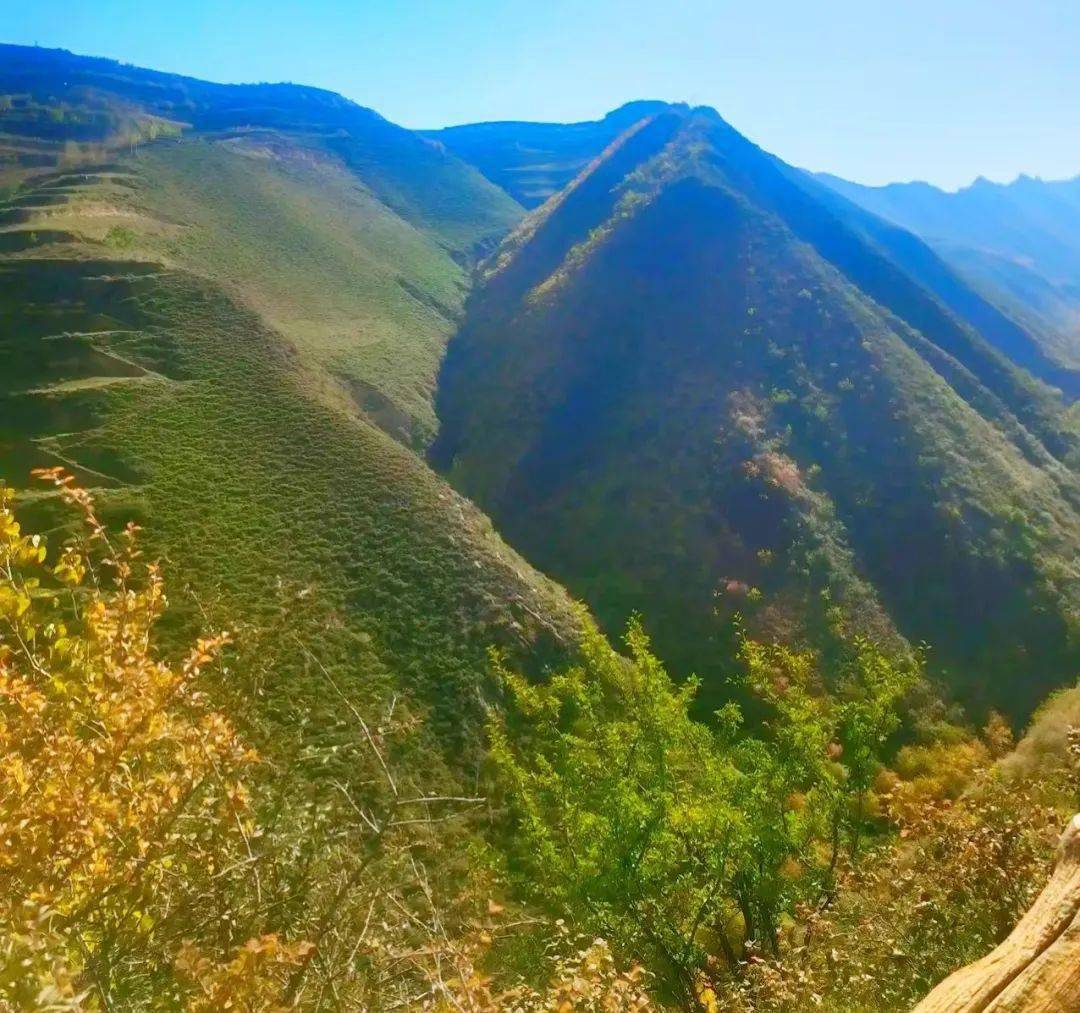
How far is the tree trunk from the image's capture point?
11.9 ft

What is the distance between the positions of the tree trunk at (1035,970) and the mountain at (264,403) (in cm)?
672

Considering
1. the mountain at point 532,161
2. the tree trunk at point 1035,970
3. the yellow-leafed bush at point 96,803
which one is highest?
the mountain at point 532,161

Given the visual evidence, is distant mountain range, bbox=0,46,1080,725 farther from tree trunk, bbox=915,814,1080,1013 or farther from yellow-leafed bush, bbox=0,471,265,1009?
tree trunk, bbox=915,814,1080,1013

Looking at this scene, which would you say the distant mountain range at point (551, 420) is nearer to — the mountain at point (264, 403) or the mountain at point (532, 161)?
the mountain at point (264, 403)

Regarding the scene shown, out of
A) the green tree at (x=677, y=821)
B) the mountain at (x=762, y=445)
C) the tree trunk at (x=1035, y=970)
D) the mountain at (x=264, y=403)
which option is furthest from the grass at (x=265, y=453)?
the tree trunk at (x=1035, y=970)

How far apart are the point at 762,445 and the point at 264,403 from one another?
1438 inches

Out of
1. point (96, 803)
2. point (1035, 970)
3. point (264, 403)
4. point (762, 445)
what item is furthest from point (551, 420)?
point (1035, 970)

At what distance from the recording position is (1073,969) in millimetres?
3666

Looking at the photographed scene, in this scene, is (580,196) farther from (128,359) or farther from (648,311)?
(128,359)

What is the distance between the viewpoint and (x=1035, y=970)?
3750 millimetres

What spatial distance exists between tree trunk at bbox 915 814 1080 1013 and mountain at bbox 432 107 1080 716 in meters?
37.0

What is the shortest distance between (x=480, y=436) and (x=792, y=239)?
43.5m

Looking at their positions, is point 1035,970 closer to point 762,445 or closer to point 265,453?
point 265,453

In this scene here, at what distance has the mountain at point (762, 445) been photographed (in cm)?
4428
